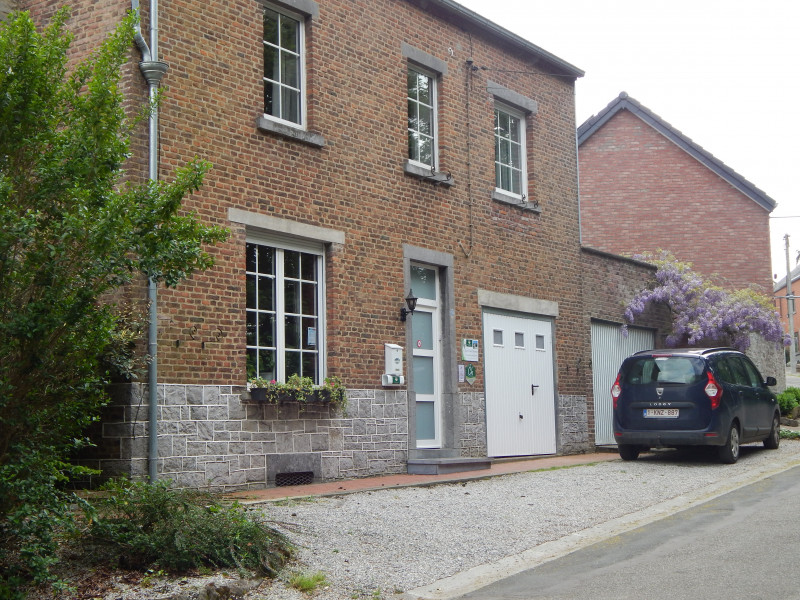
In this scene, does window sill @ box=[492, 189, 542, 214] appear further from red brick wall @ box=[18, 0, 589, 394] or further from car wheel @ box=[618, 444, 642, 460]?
car wheel @ box=[618, 444, 642, 460]

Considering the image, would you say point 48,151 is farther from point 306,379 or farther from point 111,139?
point 306,379

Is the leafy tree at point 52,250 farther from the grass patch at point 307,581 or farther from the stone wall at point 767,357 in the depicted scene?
the stone wall at point 767,357

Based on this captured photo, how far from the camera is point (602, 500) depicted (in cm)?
1058

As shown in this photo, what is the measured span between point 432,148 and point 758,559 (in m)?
9.00

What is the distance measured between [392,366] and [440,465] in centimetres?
147

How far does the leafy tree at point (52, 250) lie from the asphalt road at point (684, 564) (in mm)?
2878

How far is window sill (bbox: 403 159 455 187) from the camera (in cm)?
1393

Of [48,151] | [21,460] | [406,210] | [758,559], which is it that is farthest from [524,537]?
[406,210]

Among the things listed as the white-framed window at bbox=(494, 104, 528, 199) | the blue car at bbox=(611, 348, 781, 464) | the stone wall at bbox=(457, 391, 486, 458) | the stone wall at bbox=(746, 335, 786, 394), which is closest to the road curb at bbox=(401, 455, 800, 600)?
the blue car at bbox=(611, 348, 781, 464)

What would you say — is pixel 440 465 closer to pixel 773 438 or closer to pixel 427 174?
pixel 427 174

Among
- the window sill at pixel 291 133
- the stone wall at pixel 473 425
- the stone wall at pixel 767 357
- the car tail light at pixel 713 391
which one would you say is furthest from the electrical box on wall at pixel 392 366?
the stone wall at pixel 767 357

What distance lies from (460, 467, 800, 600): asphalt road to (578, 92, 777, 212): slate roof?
726 inches

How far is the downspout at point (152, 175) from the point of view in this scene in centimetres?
981

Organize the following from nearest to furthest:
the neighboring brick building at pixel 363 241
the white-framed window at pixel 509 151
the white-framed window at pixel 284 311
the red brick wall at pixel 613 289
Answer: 1. the neighboring brick building at pixel 363 241
2. the white-framed window at pixel 284 311
3. the white-framed window at pixel 509 151
4. the red brick wall at pixel 613 289
